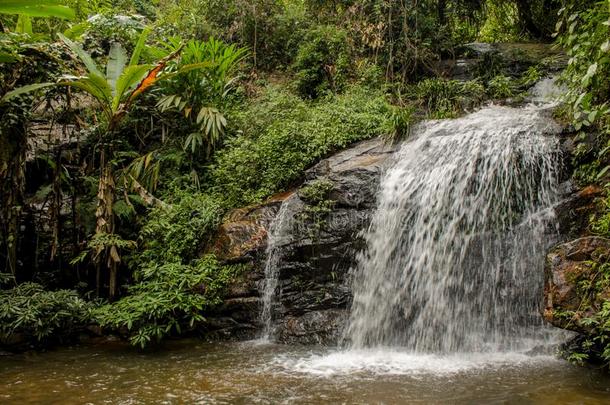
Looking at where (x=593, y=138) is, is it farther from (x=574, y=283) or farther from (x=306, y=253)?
(x=306, y=253)

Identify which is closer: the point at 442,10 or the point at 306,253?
the point at 306,253

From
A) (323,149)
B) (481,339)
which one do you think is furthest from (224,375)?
(323,149)

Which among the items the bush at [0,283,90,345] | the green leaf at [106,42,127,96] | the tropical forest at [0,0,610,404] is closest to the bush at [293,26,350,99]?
the tropical forest at [0,0,610,404]

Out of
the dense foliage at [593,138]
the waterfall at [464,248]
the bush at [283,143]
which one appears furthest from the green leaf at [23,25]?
the dense foliage at [593,138]

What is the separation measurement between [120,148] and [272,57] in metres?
4.76

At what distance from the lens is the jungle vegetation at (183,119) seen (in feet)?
20.4

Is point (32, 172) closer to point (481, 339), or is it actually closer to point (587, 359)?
point (481, 339)

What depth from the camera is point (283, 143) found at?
8.12 metres

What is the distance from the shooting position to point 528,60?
10.8m

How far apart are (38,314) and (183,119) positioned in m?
4.23

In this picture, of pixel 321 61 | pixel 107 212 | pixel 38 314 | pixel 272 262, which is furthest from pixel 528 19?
pixel 38 314

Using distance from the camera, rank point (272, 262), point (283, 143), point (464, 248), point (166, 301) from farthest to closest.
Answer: point (283, 143) → point (272, 262) → point (166, 301) → point (464, 248)

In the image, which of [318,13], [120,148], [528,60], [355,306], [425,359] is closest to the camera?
[425,359]

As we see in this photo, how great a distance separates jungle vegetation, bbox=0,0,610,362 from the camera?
20.4 ft
